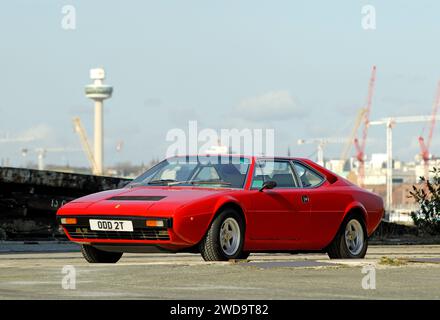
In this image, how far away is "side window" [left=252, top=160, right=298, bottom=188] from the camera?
539 inches

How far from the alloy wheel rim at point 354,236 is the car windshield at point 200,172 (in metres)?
1.67

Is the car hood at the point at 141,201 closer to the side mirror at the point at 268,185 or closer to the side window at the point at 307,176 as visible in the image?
the side mirror at the point at 268,185

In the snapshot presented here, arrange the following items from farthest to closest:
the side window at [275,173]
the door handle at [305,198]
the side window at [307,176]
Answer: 1. the side window at [307,176]
2. the door handle at [305,198]
3. the side window at [275,173]

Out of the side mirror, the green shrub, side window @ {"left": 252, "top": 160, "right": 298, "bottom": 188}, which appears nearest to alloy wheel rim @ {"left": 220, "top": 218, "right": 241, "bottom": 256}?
the side mirror

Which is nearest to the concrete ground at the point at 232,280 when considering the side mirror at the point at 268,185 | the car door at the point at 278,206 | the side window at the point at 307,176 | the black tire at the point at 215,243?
the black tire at the point at 215,243

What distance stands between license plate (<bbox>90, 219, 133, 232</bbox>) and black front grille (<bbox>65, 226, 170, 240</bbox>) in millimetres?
45

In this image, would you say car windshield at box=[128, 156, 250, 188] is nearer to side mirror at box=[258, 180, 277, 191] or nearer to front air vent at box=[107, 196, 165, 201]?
side mirror at box=[258, 180, 277, 191]

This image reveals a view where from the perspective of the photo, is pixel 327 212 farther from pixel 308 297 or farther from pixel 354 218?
pixel 308 297

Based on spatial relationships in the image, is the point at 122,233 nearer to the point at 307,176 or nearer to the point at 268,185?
the point at 268,185

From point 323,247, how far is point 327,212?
1.40 ft

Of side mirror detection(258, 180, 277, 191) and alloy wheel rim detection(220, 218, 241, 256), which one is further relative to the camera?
side mirror detection(258, 180, 277, 191)

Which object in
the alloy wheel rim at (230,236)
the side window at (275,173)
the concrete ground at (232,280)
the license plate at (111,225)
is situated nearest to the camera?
the concrete ground at (232,280)

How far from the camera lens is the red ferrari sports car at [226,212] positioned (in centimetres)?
1238
